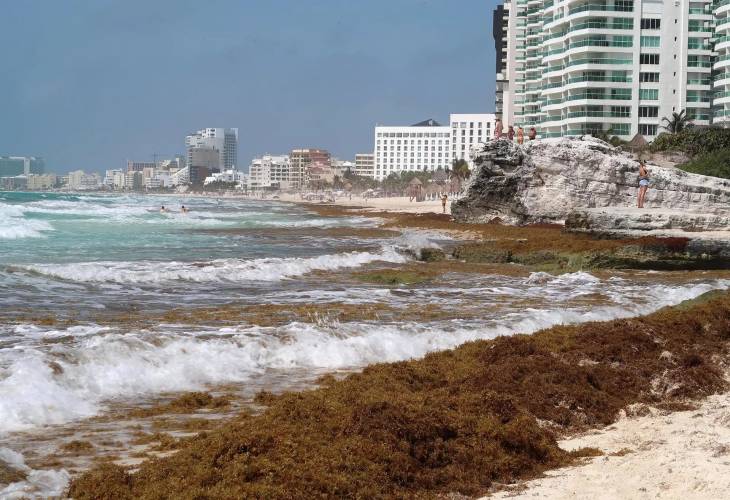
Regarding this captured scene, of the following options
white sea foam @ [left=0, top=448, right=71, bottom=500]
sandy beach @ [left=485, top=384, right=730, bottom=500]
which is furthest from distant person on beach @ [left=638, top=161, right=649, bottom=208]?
white sea foam @ [left=0, top=448, right=71, bottom=500]

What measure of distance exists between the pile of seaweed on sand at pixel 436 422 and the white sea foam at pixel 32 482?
0.63 feet

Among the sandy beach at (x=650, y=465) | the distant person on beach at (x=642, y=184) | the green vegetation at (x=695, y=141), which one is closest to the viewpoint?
the sandy beach at (x=650, y=465)

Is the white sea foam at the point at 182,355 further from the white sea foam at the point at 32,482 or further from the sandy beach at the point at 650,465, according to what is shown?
the sandy beach at the point at 650,465

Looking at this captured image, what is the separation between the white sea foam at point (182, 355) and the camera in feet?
25.5

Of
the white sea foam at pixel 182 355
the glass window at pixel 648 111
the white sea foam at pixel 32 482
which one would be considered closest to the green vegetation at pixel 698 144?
the glass window at pixel 648 111

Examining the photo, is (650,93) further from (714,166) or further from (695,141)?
(714,166)

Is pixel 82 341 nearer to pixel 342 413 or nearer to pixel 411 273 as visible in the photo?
pixel 342 413

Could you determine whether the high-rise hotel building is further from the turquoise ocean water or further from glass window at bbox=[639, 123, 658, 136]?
the turquoise ocean water

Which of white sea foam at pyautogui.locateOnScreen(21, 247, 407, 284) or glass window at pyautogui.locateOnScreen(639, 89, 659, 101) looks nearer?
white sea foam at pyautogui.locateOnScreen(21, 247, 407, 284)

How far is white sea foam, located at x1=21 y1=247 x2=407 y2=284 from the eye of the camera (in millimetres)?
18953

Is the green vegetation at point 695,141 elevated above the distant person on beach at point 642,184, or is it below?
above

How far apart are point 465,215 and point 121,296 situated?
1216 inches

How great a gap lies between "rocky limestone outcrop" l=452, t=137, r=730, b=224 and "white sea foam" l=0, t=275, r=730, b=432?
25.8 meters

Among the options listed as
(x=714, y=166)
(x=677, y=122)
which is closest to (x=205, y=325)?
(x=714, y=166)
